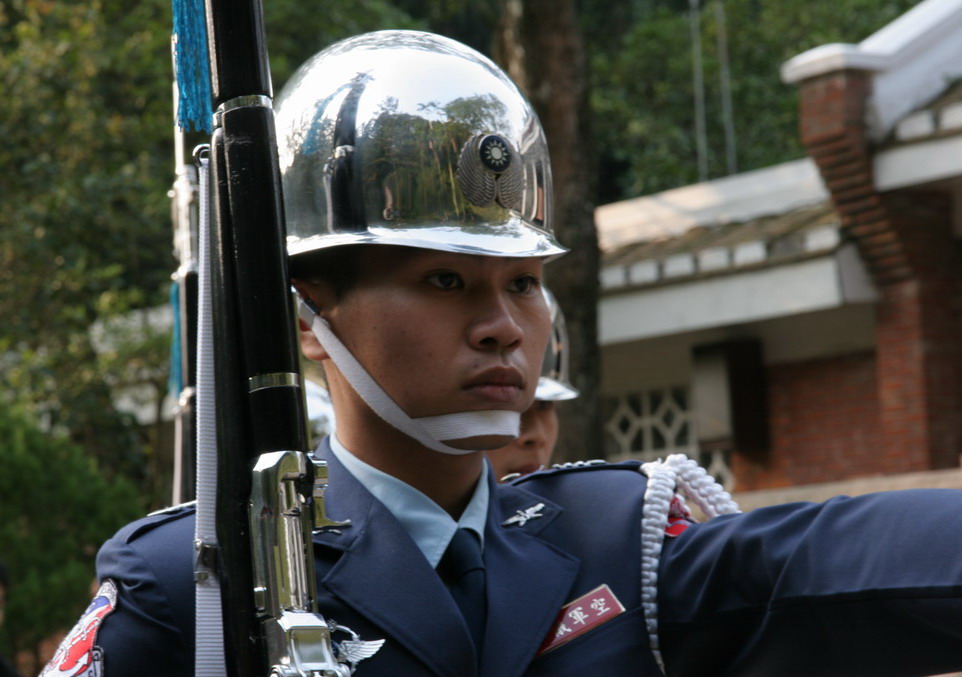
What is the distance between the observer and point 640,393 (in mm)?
13273

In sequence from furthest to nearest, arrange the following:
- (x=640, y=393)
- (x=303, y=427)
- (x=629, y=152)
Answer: (x=629, y=152) < (x=640, y=393) < (x=303, y=427)

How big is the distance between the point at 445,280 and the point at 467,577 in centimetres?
40

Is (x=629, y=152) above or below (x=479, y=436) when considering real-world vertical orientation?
above

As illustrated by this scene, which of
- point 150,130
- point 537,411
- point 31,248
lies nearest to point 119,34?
point 150,130

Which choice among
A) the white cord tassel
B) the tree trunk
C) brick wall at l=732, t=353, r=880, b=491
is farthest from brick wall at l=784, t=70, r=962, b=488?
the white cord tassel

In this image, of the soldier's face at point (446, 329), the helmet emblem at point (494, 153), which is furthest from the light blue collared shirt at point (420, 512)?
the helmet emblem at point (494, 153)

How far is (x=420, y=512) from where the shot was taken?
2.32m

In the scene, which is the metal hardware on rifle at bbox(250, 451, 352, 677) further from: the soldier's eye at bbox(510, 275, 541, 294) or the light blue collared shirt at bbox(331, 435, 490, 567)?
the soldier's eye at bbox(510, 275, 541, 294)

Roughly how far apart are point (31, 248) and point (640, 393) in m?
4.87

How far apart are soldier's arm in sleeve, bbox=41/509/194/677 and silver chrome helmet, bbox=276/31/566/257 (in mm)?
496

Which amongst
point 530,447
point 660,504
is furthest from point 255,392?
point 530,447

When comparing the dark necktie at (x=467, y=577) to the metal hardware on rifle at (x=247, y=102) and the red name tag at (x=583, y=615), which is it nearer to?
the red name tag at (x=583, y=615)

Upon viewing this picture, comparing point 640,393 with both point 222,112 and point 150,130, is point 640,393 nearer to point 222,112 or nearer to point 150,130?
point 150,130

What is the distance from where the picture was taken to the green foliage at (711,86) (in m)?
19.4
